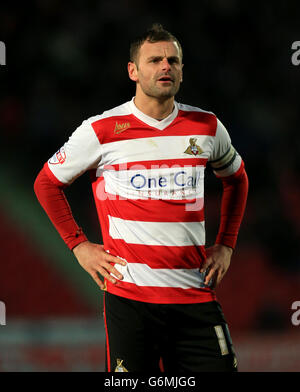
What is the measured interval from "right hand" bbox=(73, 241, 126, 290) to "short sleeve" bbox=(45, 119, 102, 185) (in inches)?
12.6

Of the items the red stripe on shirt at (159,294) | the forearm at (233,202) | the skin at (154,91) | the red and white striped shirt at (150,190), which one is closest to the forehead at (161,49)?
the skin at (154,91)

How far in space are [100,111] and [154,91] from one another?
8.65 feet

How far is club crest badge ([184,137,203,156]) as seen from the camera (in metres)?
2.33

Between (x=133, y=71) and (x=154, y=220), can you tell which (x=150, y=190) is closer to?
(x=154, y=220)

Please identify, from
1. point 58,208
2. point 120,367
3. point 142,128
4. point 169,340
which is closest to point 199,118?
point 142,128

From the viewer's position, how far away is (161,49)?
2322 mm

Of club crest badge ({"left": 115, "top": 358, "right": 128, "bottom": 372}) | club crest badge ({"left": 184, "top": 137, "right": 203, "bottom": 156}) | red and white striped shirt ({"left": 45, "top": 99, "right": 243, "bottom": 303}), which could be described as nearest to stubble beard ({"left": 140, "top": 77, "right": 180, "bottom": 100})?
red and white striped shirt ({"left": 45, "top": 99, "right": 243, "bottom": 303})

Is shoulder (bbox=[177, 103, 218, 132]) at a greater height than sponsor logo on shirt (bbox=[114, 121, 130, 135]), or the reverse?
shoulder (bbox=[177, 103, 218, 132])

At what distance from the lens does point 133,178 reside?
7.46ft

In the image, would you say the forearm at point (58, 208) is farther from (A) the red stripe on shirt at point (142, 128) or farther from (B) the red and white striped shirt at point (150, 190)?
(A) the red stripe on shirt at point (142, 128)

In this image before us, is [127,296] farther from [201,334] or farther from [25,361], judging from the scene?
[25,361]

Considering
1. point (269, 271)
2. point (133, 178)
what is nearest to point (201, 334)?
point (133, 178)

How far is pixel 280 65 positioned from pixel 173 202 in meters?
3.46

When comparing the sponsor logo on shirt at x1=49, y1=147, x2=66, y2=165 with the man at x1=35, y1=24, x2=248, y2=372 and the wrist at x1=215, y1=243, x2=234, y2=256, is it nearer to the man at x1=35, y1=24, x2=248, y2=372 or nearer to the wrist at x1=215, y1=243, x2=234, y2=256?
the man at x1=35, y1=24, x2=248, y2=372
